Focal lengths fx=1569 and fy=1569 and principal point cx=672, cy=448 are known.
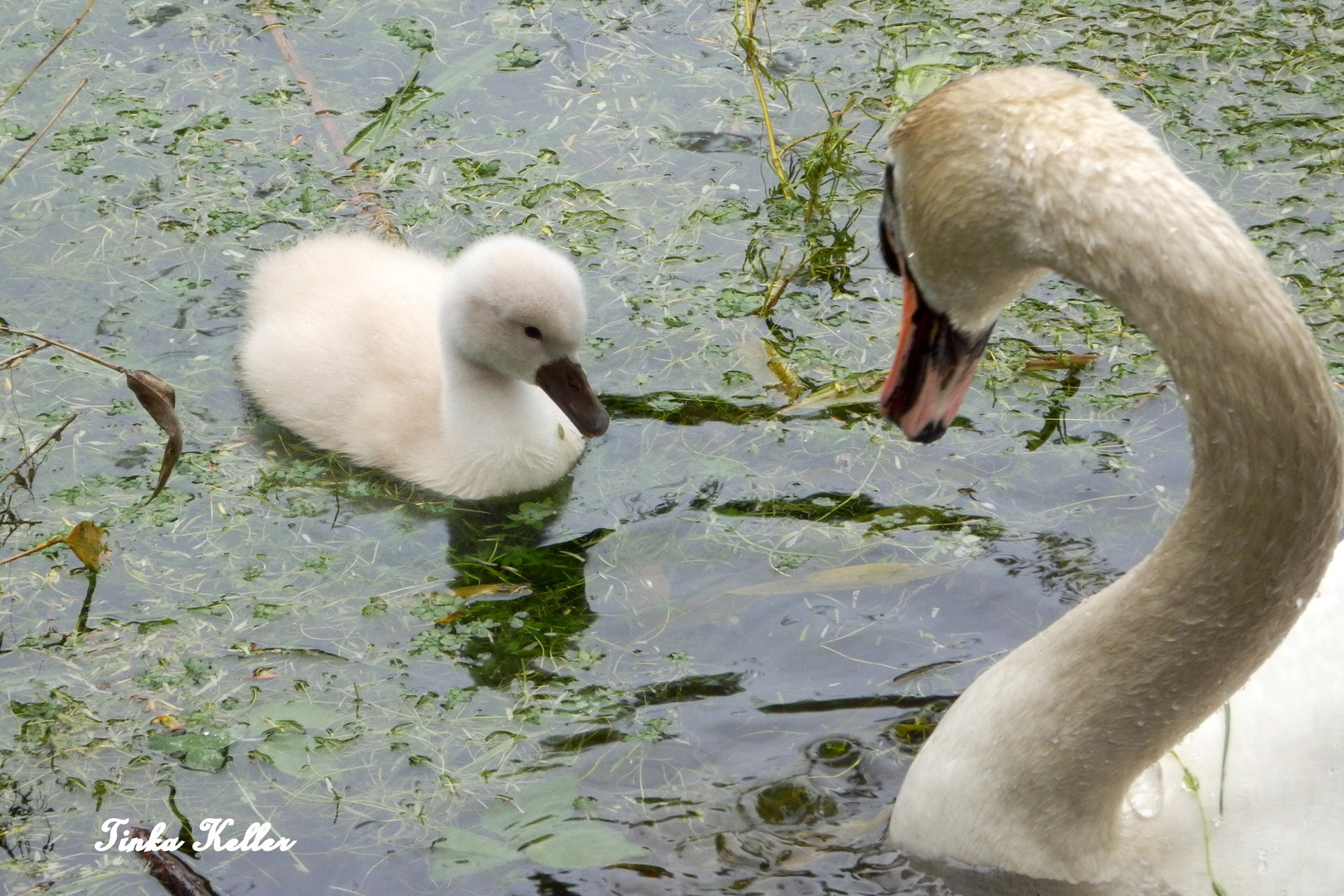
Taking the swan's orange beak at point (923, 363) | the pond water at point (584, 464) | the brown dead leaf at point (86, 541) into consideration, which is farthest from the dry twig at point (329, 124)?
the swan's orange beak at point (923, 363)

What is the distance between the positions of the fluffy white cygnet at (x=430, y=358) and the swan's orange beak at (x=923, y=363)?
117 cm

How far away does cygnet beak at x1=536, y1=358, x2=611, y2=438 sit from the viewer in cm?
376

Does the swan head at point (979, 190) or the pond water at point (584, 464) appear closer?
the swan head at point (979, 190)

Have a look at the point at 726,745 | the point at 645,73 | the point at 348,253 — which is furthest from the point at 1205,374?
the point at 645,73

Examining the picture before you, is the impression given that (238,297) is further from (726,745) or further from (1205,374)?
(1205,374)

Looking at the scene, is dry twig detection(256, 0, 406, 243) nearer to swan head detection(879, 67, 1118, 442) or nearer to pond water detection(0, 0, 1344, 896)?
pond water detection(0, 0, 1344, 896)

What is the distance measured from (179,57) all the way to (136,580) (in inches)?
89.4

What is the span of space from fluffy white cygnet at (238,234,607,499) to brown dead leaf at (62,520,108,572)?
2.77ft

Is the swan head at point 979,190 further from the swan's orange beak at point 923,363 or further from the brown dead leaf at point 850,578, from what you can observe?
the brown dead leaf at point 850,578

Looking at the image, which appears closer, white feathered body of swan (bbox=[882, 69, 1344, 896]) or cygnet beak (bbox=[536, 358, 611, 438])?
white feathered body of swan (bbox=[882, 69, 1344, 896])

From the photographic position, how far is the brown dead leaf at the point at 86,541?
10.5 ft

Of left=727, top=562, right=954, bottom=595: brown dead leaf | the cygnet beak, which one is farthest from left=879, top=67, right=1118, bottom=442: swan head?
the cygnet beak

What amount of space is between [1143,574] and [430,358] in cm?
229

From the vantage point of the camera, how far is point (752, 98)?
5.00 metres
